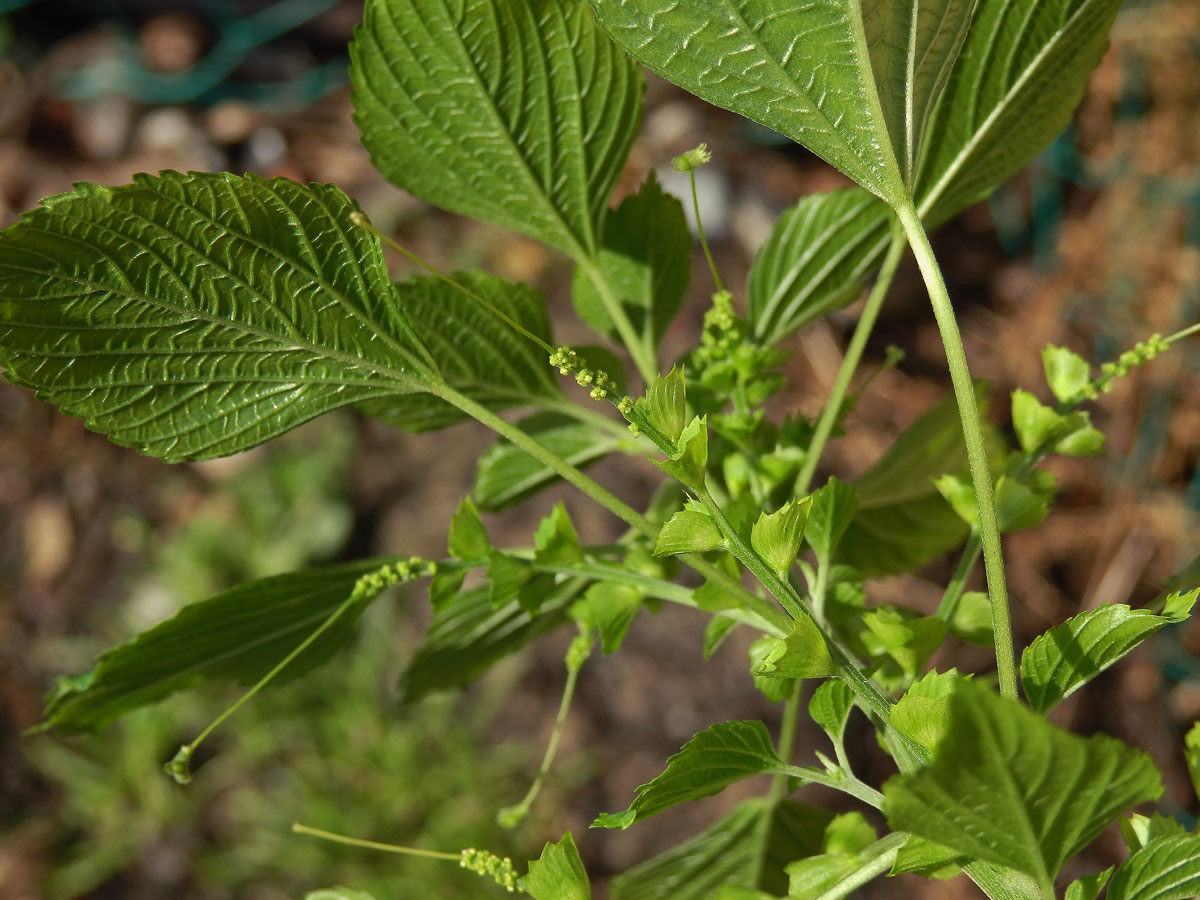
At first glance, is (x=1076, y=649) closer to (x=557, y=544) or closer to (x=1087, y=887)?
(x=1087, y=887)

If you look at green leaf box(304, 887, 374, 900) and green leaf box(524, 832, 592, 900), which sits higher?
green leaf box(524, 832, 592, 900)

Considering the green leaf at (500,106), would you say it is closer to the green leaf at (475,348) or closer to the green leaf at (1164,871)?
the green leaf at (475,348)

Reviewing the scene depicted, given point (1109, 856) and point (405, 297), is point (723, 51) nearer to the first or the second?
point (405, 297)

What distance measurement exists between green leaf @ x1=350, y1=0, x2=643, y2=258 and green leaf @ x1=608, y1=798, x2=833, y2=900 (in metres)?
0.33

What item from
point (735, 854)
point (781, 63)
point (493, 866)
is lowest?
point (735, 854)

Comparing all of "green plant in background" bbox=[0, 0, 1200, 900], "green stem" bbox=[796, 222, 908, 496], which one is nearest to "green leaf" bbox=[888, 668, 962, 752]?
"green plant in background" bbox=[0, 0, 1200, 900]

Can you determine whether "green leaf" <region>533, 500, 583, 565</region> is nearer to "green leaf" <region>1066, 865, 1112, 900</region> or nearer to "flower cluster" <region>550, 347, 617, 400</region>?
"flower cluster" <region>550, 347, 617, 400</region>

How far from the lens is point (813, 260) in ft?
1.71

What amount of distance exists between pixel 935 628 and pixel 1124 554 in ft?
5.49

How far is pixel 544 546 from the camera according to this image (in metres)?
0.42

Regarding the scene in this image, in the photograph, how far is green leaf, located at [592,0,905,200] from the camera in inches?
14.5

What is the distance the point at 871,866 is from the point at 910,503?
252 mm

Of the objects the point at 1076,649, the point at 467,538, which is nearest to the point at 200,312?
the point at 467,538

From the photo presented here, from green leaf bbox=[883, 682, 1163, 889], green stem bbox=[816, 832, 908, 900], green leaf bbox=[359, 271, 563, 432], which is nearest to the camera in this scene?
green leaf bbox=[883, 682, 1163, 889]
